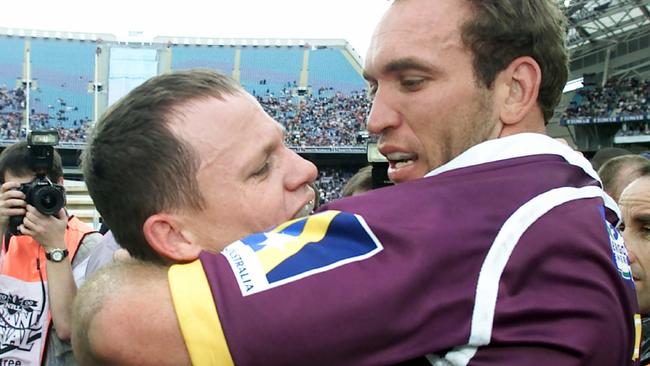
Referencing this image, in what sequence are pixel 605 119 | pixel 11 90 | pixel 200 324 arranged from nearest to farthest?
pixel 200 324
pixel 605 119
pixel 11 90

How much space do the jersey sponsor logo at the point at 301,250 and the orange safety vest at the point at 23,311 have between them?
267 cm

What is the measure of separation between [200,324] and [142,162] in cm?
40

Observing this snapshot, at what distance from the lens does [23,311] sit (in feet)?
10.7

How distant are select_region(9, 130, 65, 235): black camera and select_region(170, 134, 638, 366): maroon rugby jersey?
2617 mm

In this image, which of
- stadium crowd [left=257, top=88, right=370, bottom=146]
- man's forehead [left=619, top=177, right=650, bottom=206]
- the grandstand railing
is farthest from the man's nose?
stadium crowd [left=257, top=88, right=370, bottom=146]

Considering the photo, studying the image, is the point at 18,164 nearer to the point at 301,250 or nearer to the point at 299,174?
the point at 299,174

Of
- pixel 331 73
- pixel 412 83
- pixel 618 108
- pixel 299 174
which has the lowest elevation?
pixel 331 73

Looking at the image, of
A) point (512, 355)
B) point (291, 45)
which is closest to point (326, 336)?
point (512, 355)

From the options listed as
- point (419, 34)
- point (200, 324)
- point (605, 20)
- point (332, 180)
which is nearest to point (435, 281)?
point (200, 324)

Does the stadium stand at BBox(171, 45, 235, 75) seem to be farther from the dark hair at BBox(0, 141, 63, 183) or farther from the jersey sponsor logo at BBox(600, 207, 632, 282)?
the jersey sponsor logo at BBox(600, 207, 632, 282)

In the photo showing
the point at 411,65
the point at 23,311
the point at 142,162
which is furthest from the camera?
the point at 23,311

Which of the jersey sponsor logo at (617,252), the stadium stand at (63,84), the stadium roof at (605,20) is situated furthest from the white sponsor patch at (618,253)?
the stadium stand at (63,84)

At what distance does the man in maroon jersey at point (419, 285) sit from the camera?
2.89ft

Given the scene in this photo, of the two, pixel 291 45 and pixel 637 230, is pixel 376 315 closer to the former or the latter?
pixel 637 230
